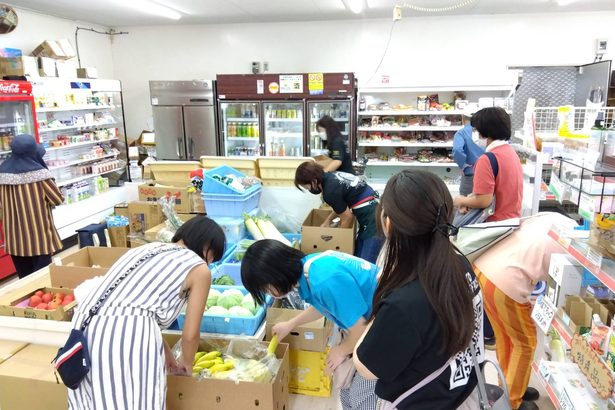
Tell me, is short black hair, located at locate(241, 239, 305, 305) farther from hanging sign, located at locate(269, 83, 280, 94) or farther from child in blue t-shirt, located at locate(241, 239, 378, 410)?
hanging sign, located at locate(269, 83, 280, 94)

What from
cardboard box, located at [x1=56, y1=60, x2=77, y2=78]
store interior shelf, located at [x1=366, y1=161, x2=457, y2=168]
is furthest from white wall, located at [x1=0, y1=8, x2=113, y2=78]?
store interior shelf, located at [x1=366, y1=161, x2=457, y2=168]

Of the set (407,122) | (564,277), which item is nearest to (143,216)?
(564,277)

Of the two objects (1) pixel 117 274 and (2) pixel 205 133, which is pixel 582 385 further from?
(2) pixel 205 133

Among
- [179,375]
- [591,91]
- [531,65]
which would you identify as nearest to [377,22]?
[531,65]

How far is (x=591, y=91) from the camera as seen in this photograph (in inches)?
237

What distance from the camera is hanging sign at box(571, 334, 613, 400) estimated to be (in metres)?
1.54

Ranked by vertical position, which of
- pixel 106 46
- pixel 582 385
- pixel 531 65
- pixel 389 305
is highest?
pixel 106 46

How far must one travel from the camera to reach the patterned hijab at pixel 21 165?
3916mm

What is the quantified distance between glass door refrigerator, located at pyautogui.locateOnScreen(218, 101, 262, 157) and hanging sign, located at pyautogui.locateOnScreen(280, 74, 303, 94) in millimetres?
633

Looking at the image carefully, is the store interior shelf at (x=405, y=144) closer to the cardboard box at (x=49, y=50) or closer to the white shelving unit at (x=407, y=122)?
the white shelving unit at (x=407, y=122)

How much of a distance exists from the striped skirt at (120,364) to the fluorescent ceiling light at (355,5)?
5.36 m

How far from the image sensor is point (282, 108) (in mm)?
7363

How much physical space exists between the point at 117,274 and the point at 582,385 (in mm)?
1927

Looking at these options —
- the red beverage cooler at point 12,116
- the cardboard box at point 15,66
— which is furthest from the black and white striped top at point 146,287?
the cardboard box at point 15,66
